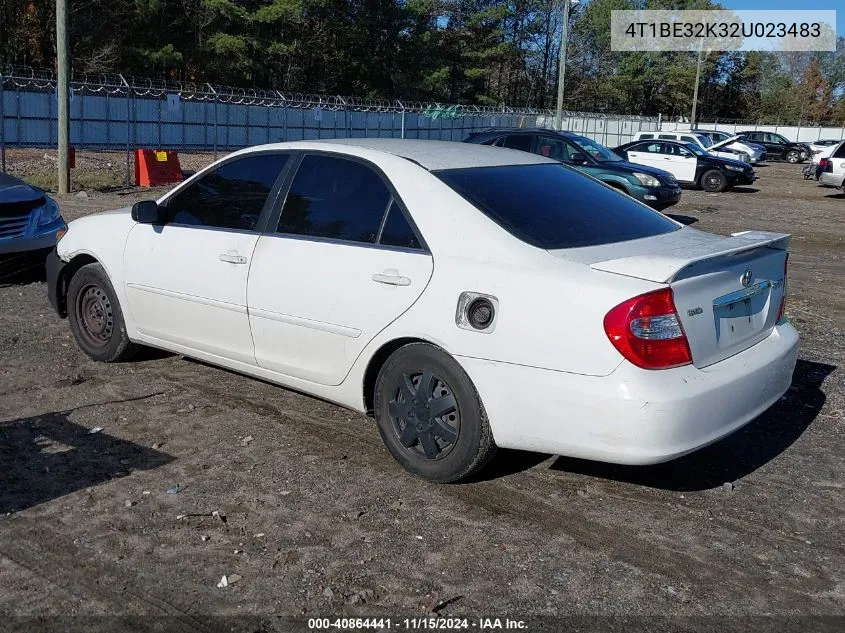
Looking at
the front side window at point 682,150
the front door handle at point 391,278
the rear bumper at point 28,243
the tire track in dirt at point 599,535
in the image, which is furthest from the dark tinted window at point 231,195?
the front side window at point 682,150

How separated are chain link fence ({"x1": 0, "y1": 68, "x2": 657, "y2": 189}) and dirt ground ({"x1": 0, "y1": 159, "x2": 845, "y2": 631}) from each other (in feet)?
57.5

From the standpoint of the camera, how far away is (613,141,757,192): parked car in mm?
26000

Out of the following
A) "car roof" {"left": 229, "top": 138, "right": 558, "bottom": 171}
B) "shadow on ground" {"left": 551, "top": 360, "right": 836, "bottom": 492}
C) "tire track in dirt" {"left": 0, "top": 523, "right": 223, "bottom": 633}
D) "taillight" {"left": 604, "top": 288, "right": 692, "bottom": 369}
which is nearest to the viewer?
"tire track in dirt" {"left": 0, "top": 523, "right": 223, "bottom": 633}

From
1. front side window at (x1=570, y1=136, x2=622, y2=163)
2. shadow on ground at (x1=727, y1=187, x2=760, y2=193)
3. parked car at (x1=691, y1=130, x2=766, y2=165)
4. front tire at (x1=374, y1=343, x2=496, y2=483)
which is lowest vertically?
front tire at (x1=374, y1=343, x2=496, y2=483)

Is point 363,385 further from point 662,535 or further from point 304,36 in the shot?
point 304,36

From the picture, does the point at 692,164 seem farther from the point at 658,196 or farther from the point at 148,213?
the point at 148,213

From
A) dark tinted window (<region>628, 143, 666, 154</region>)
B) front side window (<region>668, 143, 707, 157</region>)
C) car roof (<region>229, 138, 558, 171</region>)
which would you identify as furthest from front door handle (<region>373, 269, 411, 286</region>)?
front side window (<region>668, 143, 707, 157</region>)

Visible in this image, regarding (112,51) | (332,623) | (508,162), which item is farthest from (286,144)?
(112,51)

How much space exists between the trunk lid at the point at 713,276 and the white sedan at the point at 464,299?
1cm

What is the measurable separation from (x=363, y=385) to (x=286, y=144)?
1.60 metres

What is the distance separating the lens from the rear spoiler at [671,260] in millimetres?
3844

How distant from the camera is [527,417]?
398cm

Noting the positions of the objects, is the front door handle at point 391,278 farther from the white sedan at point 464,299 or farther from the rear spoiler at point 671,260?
the rear spoiler at point 671,260

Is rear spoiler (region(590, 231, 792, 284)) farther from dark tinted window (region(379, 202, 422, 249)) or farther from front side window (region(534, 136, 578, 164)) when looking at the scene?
front side window (region(534, 136, 578, 164))
